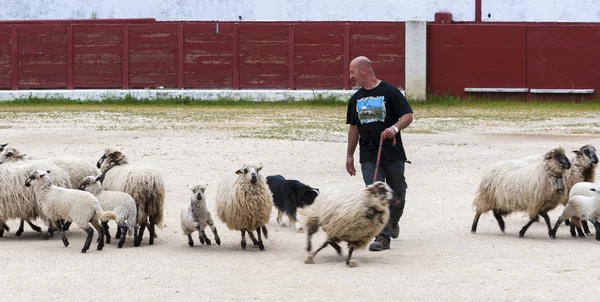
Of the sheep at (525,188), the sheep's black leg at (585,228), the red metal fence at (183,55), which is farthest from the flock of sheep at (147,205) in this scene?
the red metal fence at (183,55)

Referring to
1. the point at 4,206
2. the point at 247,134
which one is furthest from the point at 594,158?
the point at 247,134

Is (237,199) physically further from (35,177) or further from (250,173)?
(35,177)

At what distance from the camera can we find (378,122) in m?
10.6

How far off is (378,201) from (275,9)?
90.4 feet

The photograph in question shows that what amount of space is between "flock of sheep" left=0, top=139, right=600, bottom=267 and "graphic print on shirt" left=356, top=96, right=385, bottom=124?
39.0 inches

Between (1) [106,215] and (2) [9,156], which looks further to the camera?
(2) [9,156]

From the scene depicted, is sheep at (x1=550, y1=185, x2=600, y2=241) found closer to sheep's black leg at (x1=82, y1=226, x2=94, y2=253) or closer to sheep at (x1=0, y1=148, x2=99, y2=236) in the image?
sheep's black leg at (x1=82, y1=226, x2=94, y2=253)

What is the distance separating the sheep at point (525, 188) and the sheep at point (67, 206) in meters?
4.02

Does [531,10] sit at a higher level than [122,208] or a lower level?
higher

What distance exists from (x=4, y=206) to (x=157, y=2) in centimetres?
2677

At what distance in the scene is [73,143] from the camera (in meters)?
19.9

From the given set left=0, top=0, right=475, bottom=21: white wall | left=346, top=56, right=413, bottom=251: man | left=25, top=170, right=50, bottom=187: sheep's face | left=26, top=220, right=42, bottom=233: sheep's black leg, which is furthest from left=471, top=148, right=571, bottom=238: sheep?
left=0, top=0, right=475, bottom=21: white wall

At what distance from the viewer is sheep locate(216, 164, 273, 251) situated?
35.0 feet

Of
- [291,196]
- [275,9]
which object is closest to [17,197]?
[291,196]
